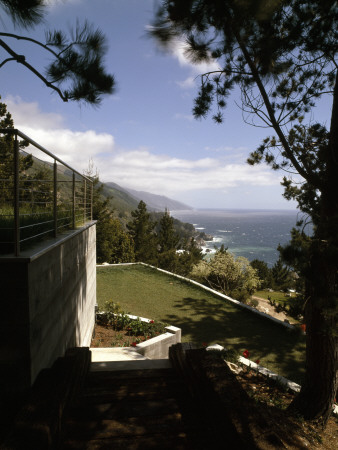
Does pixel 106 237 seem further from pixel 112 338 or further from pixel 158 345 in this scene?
pixel 158 345

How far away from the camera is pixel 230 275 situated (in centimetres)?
1576

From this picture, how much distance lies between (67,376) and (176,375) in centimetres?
155

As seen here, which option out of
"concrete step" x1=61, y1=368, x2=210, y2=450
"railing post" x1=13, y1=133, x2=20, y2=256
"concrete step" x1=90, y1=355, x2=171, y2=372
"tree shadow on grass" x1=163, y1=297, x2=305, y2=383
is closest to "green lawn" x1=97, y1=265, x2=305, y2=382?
"tree shadow on grass" x1=163, y1=297, x2=305, y2=383

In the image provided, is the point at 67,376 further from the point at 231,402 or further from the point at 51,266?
the point at 231,402

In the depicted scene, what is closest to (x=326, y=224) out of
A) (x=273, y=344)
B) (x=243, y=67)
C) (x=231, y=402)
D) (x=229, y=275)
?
(x=231, y=402)

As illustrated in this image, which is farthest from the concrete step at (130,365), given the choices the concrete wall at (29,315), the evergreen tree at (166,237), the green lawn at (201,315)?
the evergreen tree at (166,237)

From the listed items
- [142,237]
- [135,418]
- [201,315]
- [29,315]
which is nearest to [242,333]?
[201,315]

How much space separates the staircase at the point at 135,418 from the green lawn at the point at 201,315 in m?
2.74

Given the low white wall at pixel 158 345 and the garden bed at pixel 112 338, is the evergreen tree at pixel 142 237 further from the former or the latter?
the low white wall at pixel 158 345

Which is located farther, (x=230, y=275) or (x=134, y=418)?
(x=230, y=275)

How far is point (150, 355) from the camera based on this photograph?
5797 millimetres

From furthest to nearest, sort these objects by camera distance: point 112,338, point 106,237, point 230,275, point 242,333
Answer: point 106,237 < point 230,275 < point 242,333 < point 112,338

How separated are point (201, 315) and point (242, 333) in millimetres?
1563

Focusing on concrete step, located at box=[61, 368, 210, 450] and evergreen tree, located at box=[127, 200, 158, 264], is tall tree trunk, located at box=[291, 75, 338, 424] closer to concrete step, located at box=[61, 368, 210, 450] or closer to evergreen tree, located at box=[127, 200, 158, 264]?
concrete step, located at box=[61, 368, 210, 450]
